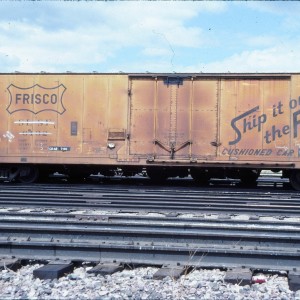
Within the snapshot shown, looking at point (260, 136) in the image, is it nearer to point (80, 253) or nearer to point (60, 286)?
point (80, 253)

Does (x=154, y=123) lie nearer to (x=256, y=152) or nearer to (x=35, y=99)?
(x=256, y=152)

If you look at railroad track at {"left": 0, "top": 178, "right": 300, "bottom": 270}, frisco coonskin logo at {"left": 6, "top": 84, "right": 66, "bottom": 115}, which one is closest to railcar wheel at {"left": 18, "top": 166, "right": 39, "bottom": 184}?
frisco coonskin logo at {"left": 6, "top": 84, "right": 66, "bottom": 115}

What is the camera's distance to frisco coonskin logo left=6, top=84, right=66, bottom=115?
593 inches

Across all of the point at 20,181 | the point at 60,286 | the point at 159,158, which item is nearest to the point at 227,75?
the point at 159,158

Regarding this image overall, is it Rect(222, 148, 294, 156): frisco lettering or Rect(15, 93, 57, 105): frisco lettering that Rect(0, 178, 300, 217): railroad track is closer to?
Rect(222, 148, 294, 156): frisco lettering

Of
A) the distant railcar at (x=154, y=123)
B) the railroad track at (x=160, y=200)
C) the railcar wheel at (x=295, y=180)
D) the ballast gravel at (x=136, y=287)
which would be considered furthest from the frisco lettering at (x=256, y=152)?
the ballast gravel at (x=136, y=287)

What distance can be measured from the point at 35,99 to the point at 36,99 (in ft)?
0.10

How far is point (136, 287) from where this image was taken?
201 inches

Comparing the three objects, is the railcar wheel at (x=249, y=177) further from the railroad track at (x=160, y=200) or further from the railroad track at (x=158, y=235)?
the railroad track at (x=158, y=235)

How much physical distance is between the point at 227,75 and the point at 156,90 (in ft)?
6.90

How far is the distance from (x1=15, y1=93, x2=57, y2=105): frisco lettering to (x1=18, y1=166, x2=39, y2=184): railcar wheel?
206cm

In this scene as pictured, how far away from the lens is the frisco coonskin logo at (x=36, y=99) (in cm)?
1507

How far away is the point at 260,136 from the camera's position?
46.5ft

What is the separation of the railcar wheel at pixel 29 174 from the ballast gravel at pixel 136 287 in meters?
10.2
